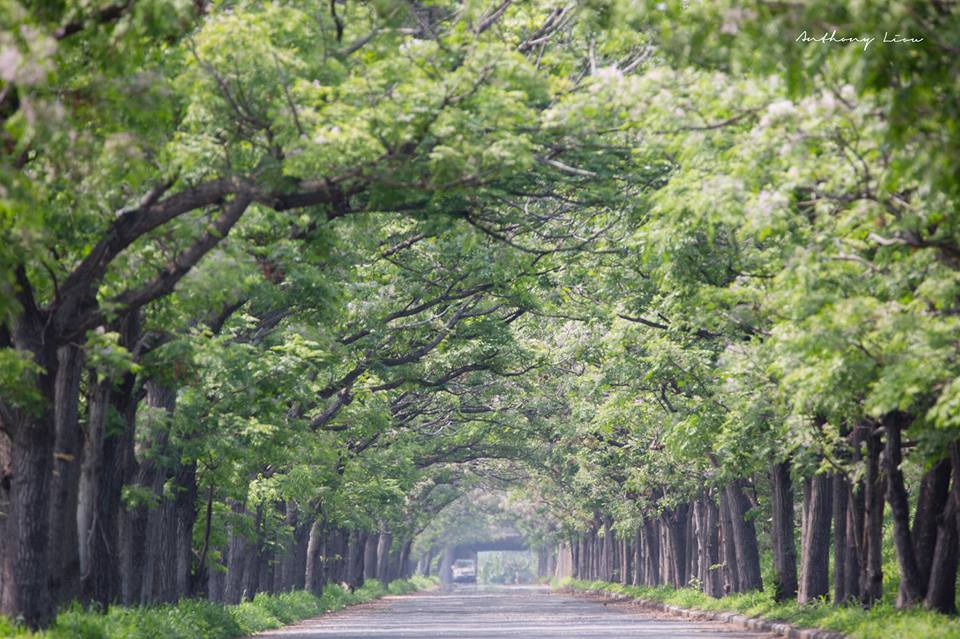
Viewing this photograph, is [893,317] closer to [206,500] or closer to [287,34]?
[287,34]

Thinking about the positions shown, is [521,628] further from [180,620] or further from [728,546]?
[728,546]

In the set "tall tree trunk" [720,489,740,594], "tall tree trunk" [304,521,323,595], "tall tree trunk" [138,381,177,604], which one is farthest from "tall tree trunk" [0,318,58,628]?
"tall tree trunk" [304,521,323,595]

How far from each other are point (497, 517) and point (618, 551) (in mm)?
44888

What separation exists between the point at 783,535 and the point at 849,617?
367 inches

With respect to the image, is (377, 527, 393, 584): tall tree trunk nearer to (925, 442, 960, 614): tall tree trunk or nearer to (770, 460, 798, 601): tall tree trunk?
(770, 460, 798, 601): tall tree trunk

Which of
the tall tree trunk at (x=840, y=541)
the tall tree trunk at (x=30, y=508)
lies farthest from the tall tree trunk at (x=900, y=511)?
the tall tree trunk at (x=30, y=508)

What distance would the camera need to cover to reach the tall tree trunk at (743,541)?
3619 centimetres

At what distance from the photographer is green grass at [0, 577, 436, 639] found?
17359 mm

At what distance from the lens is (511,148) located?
46.4 ft

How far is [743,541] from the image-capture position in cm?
3688

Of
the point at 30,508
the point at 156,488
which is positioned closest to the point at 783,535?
the point at 156,488

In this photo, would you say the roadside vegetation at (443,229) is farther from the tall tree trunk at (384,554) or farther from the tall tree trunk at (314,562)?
the tall tree trunk at (384,554)

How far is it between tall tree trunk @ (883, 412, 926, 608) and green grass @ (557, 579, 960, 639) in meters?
0.45

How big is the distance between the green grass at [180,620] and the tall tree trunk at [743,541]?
11864 millimetres
